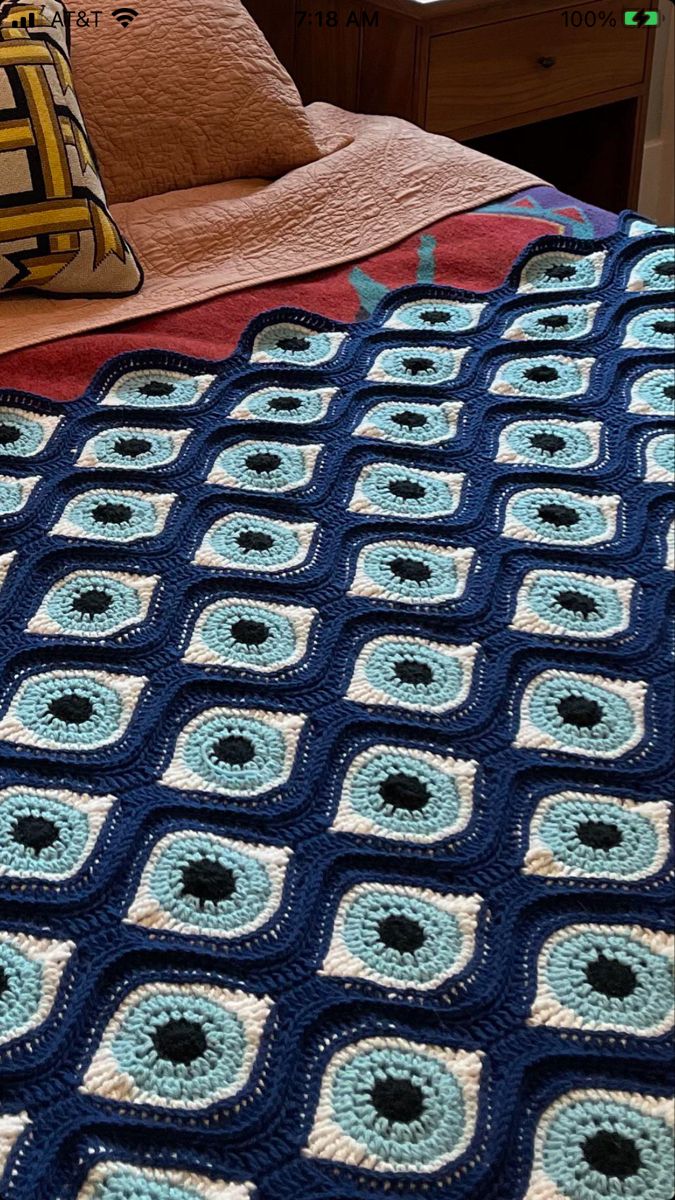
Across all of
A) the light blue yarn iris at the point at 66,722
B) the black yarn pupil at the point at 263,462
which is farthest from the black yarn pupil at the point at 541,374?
the light blue yarn iris at the point at 66,722

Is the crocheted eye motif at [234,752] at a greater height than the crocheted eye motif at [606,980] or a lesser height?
greater

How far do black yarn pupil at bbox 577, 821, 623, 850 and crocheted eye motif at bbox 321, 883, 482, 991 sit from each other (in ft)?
0.32

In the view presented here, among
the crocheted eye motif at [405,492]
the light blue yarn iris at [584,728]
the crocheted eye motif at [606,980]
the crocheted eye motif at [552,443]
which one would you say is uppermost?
the crocheted eye motif at [552,443]

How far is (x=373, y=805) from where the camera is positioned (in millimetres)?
979

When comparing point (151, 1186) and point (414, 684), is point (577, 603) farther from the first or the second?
point (151, 1186)

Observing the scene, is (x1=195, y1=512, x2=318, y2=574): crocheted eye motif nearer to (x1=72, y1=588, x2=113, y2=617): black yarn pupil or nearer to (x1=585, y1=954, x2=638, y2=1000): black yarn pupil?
(x1=72, y1=588, x2=113, y2=617): black yarn pupil

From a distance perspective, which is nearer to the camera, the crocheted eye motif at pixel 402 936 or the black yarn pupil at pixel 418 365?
the crocheted eye motif at pixel 402 936

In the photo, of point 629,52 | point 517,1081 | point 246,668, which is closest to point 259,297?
point 246,668

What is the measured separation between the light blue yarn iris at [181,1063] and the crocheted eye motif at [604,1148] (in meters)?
0.19

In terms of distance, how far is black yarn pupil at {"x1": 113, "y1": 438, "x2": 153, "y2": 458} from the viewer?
1360 mm

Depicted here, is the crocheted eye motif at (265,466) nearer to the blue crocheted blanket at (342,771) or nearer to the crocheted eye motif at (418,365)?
the blue crocheted blanket at (342,771)

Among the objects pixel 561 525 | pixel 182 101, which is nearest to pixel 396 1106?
pixel 561 525

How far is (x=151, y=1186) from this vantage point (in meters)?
0.74

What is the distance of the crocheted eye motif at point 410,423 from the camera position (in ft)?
4.56
